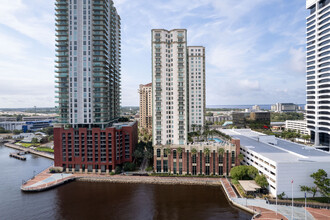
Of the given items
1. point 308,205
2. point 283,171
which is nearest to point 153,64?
point 283,171

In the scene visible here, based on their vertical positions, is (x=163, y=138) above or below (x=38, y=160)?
above

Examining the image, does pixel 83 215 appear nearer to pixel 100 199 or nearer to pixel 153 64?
pixel 100 199

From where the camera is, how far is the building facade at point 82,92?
275 ft

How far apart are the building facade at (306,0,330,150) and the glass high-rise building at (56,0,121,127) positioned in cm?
10784

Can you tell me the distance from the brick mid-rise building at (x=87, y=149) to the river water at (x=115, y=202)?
1013 centimetres

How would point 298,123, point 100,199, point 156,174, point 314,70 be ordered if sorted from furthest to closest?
point 298,123 < point 314,70 < point 156,174 < point 100,199

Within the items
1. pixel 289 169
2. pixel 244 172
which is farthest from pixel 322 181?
pixel 244 172

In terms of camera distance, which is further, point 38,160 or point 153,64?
point 38,160

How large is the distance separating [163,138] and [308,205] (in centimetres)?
5250

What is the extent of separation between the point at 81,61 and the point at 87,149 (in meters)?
38.2

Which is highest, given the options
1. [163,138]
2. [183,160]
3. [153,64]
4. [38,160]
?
[153,64]

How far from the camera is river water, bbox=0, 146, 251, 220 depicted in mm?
53031

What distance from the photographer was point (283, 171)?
57938 mm

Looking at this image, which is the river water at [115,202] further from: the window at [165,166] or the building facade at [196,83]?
the building facade at [196,83]
